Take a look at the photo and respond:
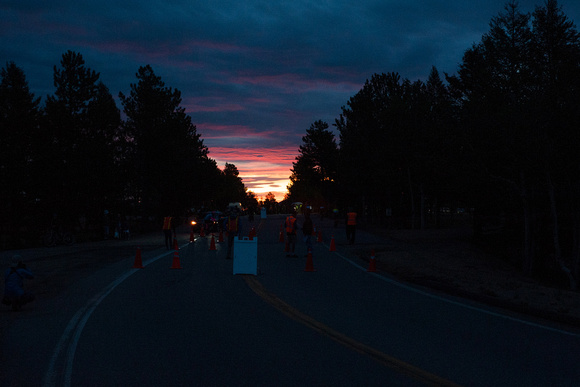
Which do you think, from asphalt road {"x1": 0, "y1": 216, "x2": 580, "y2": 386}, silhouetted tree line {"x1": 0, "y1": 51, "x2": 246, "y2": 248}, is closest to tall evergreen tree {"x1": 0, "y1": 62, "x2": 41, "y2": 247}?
silhouetted tree line {"x1": 0, "y1": 51, "x2": 246, "y2": 248}

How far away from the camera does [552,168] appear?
74.8ft

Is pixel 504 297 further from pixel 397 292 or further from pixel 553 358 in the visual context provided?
pixel 553 358

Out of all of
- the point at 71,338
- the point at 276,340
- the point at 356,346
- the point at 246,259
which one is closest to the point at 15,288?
the point at 71,338

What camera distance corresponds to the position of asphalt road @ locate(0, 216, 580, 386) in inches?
252

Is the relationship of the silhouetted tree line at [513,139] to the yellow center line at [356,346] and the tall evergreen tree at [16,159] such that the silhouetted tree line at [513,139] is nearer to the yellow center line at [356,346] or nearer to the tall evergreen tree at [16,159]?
the yellow center line at [356,346]

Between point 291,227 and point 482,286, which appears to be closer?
point 482,286

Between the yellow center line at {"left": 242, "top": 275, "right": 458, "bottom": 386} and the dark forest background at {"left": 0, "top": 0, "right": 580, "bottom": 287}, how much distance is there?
14.1 metres

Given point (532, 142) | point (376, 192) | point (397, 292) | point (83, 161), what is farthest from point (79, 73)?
point (397, 292)

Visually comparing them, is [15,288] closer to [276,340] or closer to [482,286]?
[276,340]

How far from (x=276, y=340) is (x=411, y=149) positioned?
1654 inches

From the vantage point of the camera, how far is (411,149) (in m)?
48.5

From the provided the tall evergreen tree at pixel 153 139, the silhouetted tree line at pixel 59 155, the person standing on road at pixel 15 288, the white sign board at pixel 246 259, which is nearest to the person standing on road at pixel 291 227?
the white sign board at pixel 246 259

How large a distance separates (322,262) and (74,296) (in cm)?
1040

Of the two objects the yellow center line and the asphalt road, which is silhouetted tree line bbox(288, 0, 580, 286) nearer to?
the asphalt road
